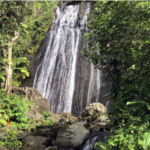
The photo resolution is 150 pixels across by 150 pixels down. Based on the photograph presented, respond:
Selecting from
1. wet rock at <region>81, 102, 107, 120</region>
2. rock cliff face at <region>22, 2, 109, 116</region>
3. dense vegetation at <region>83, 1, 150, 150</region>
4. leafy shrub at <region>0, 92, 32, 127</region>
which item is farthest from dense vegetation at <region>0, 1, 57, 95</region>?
dense vegetation at <region>83, 1, 150, 150</region>

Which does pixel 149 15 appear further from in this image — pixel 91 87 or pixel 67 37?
pixel 67 37

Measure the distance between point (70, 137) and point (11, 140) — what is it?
8.46 ft

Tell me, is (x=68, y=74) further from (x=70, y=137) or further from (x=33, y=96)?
(x=70, y=137)

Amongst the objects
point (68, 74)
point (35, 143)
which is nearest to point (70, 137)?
point (35, 143)

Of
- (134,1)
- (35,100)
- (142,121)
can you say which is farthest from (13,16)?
(35,100)

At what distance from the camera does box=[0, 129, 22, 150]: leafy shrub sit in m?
6.06

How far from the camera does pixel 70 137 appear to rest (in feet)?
22.9

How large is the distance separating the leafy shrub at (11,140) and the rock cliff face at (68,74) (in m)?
7.55

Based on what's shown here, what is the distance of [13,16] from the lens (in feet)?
19.7

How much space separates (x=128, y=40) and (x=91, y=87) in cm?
1065

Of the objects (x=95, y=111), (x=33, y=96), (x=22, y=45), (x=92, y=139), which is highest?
(x=22, y=45)

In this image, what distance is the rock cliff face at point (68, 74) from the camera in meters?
14.2

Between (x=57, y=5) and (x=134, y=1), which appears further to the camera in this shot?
(x=57, y=5)

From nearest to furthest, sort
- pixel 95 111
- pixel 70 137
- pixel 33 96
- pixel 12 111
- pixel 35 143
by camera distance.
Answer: pixel 35 143 → pixel 70 137 → pixel 12 111 → pixel 95 111 → pixel 33 96
